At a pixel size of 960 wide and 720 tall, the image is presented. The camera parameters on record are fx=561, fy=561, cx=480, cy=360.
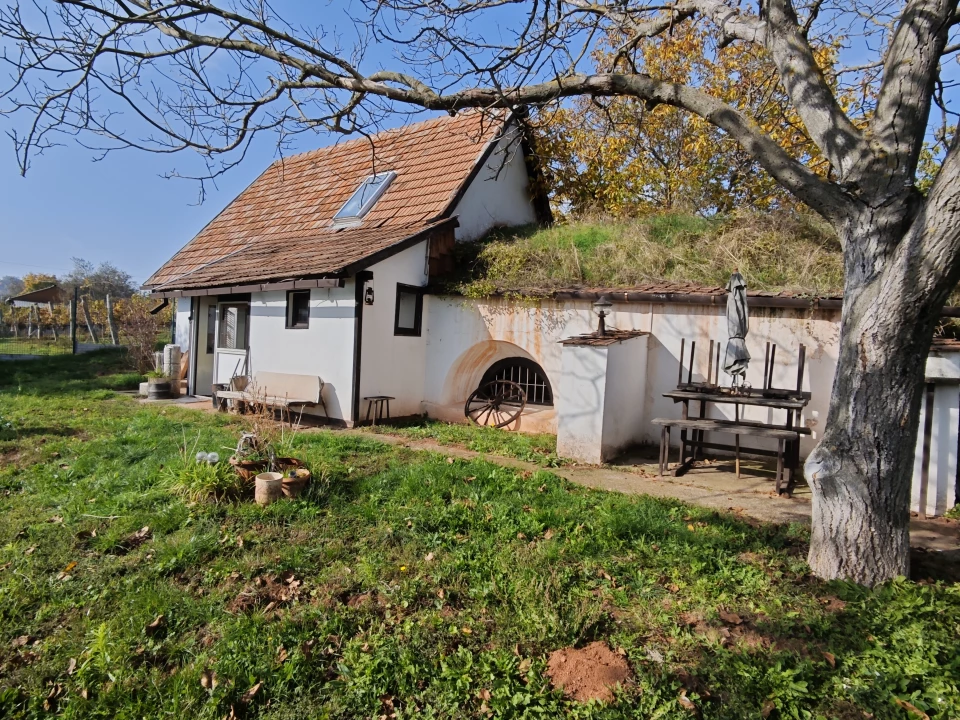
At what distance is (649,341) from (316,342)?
5973 millimetres

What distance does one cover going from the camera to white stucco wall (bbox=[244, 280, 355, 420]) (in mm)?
10023

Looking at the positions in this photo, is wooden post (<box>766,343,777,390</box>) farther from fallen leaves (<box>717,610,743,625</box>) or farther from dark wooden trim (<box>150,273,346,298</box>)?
dark wooden trim (<box>150,273,346,298</box>)

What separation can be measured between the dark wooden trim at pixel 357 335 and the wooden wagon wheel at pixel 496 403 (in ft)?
7.14

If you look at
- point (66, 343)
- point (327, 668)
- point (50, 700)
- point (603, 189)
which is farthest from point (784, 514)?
point (66, 343)

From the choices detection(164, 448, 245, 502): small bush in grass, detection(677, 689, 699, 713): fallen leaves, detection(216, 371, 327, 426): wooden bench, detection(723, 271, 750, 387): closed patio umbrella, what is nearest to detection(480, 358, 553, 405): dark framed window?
detection(216, 371, 327, 426): wooden bench

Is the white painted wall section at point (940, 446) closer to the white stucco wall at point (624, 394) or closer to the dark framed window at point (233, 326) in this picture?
the white stucco wall at point (624, 394)

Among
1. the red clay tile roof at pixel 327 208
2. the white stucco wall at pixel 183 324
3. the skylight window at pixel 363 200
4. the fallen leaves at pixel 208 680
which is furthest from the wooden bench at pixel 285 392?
the fallen leaves at pixel 208 680

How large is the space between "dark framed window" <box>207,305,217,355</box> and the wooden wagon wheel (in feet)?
23.2

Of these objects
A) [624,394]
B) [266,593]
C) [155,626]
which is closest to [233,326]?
[624,394]

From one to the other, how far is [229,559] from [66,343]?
25046 millimetres

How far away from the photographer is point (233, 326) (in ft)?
43.1

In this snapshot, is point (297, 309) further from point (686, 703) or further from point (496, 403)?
point (686, 703)

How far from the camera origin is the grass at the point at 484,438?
802 cm

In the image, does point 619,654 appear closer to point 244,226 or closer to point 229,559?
point 229,559
